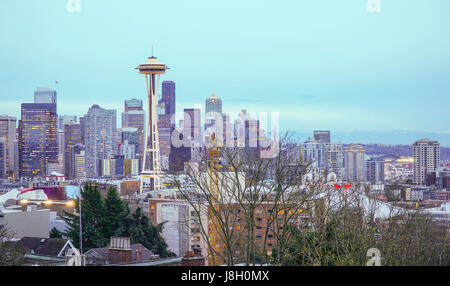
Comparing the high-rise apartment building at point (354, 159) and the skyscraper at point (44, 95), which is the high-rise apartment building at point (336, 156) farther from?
the skyscraper at point (44, 95)

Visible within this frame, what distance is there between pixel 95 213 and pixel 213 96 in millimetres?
3840

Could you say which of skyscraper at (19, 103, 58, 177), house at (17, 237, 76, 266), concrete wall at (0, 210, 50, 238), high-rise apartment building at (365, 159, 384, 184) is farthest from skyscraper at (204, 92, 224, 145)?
skyscraper at (19, 103, 58, 177)

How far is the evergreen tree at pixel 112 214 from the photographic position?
1105 cm

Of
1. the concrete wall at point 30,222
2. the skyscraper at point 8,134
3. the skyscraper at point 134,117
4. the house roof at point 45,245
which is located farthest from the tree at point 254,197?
the skyscraper at point 134,117

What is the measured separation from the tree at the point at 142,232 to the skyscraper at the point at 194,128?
183cm

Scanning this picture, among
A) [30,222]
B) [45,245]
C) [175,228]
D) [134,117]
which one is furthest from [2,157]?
[45,245]

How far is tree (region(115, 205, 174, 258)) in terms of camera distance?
1056 cm

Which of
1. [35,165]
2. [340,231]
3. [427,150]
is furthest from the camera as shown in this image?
[35,165]

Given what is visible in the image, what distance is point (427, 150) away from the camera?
2123 cm

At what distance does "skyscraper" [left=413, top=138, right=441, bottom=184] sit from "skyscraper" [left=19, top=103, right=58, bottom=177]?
660 inches

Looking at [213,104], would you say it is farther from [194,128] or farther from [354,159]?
[354,159]

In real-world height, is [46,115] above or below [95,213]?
above
